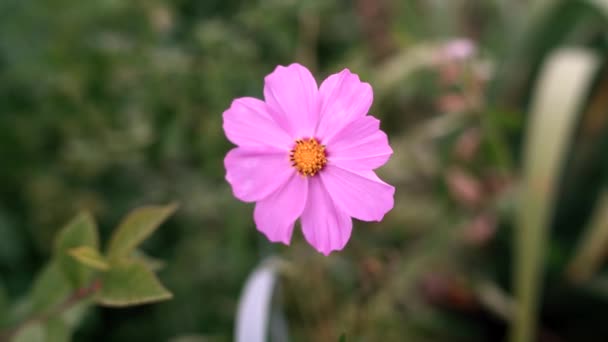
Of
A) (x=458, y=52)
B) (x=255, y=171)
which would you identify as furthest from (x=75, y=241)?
(x=458, y=52)

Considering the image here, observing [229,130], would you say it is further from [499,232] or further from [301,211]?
[499,232]

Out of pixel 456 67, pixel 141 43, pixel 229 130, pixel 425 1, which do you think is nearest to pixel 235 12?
pixel 141 43

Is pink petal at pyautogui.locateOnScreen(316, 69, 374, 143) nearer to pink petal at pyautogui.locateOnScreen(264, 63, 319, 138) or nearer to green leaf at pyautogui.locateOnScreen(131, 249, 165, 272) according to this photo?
pink petal at pyautogui.locateOnScreen(264, 63, 319, 138)

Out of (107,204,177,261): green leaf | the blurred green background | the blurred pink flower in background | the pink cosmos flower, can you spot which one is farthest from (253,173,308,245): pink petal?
the blurred pink flower in background

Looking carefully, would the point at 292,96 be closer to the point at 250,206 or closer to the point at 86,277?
the point at 86,277

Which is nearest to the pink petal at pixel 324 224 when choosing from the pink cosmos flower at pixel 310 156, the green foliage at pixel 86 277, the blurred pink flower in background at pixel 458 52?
the pink cosmos flower at pixel 310 156

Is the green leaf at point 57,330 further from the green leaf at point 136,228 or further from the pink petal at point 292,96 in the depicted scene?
the pink petal at point 292,96
